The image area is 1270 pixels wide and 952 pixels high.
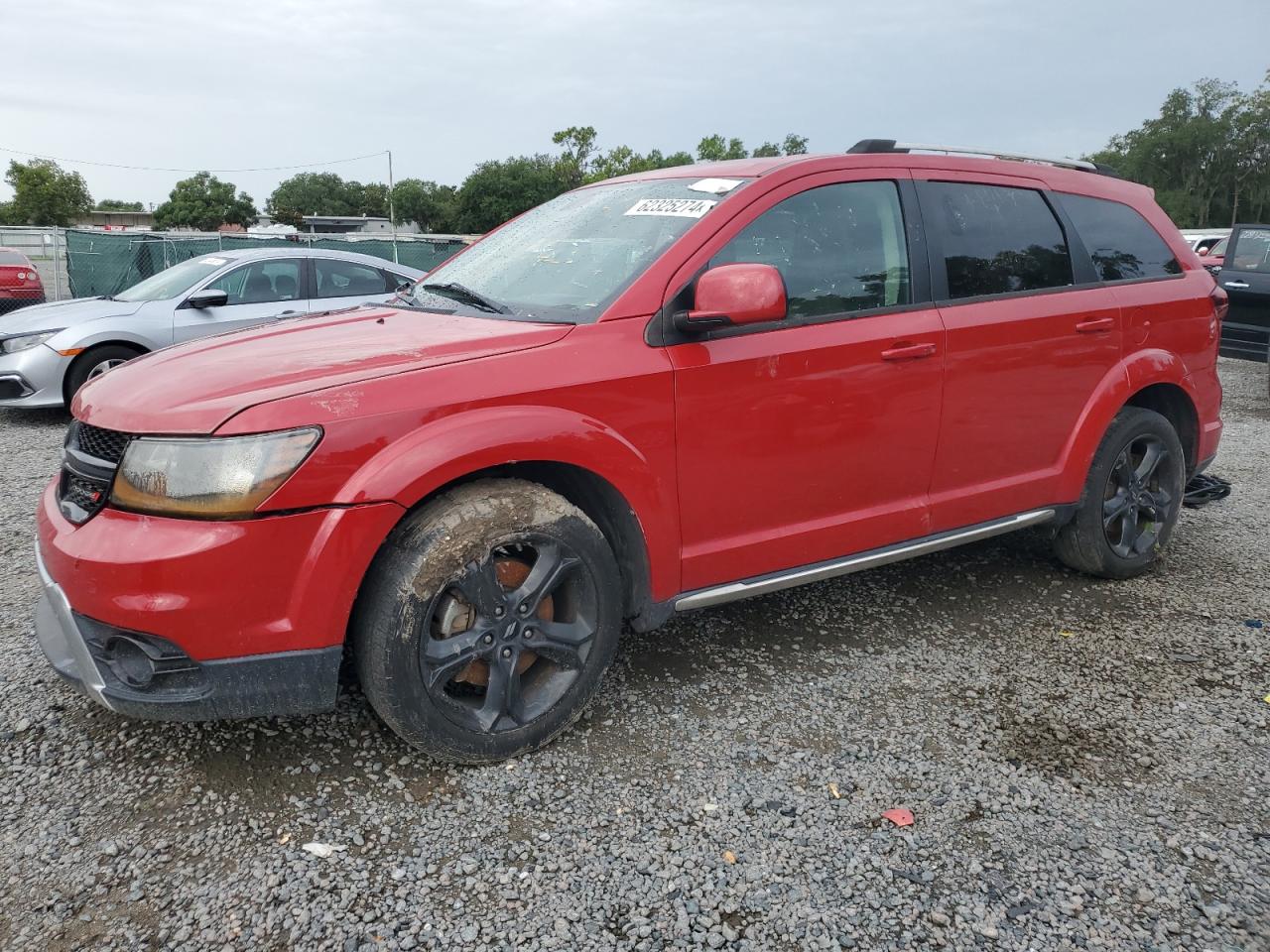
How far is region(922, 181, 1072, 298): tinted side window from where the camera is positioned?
11.7 ft

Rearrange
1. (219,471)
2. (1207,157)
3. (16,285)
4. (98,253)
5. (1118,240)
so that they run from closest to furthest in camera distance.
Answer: (219,471) < (1118,240) < (16,285) < (98,253) < (1207,157)

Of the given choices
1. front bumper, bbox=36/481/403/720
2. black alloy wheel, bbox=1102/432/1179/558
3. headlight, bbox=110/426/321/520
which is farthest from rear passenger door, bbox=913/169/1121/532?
headlight, bbox=110/426/321/520

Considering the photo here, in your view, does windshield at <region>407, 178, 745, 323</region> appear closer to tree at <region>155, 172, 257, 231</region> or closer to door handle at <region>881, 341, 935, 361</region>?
door handle at <region>881, 341, 935, 361</region>

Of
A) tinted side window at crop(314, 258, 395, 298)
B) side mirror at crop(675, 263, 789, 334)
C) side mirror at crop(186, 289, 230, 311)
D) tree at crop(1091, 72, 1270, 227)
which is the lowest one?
side mirror at crop(675, 263, 789, 334)

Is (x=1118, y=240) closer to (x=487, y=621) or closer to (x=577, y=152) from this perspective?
(x=487, y=621)

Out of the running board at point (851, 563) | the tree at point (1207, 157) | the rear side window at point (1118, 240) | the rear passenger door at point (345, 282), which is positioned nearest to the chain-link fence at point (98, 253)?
the rear passenger door at point (345, 282)

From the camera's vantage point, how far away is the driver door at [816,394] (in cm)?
295

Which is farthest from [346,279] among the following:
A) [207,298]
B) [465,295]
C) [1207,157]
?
Answer: [1207,157]

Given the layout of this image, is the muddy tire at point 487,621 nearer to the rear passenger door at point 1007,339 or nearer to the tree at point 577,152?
the rear passenger door at point 1007,339

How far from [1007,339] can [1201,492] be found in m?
2.01

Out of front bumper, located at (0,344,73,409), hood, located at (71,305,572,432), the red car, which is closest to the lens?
hood, located at (71,305,572,432)

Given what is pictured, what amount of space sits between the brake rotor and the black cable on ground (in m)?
3.70

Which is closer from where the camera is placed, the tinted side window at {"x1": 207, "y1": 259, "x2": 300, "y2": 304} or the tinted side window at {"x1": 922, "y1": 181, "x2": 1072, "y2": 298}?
the tinted side window at {"x1": 922, "y1": 181, "x2": 1072, "y2": 298}

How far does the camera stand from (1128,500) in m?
4.23
